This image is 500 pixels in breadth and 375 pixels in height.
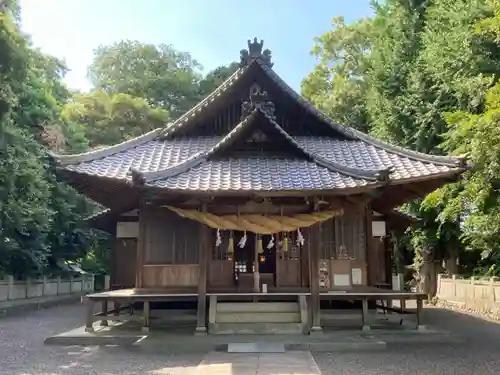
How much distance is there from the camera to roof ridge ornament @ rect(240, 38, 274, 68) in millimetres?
15039

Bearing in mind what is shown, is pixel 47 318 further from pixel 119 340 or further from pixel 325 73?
pixel 325 73

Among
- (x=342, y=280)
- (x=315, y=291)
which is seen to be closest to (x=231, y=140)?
(x=315, y=291)

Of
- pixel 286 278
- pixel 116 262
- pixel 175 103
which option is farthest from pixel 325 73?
pixel 286 278

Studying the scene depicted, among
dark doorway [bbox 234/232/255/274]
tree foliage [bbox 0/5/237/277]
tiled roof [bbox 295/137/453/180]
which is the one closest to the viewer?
tiled roof [bbox 295/137/453/180]

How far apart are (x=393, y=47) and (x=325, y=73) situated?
11179 millimetres

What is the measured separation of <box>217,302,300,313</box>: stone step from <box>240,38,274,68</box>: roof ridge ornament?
7256 millimetres

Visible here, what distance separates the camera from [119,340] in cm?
1091

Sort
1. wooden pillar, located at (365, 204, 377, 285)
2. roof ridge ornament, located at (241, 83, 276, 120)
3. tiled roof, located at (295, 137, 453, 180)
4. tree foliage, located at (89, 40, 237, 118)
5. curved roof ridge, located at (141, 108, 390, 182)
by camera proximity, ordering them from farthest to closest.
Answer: tree foliage, located at (89, 40, 237, 118) → wooden pillar, located at (365, 204, 377, 285) → roof ridge ornament, located at (241, 83, 276, 120) → tiled roof, located at (295, 137, 453, 180) → curved roof ridge, located at (141, 108, 390, 182)

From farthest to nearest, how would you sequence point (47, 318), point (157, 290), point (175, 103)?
point (175, 103) < point (47, 318) < point (157, 290)

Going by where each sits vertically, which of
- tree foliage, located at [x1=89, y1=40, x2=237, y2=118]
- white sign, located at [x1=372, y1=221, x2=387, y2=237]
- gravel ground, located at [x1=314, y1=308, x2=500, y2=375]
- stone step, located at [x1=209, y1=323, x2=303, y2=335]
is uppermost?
tree foliage, located at [x1=89, y1=40, x2=237, y2=118]

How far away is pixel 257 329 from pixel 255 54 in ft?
26.9

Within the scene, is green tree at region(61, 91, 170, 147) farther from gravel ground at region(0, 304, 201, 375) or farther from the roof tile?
gravel ground at region(0, 304, 201, 375)

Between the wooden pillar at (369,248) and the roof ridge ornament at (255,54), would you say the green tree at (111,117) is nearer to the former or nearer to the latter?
the roof ridge ornament at (255,54)

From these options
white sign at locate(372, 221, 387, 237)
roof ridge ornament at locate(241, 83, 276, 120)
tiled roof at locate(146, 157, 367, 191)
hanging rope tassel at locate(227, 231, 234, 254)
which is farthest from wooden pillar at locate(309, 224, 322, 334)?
roof ridge ornament at locate(241, 83, 276, 120)
